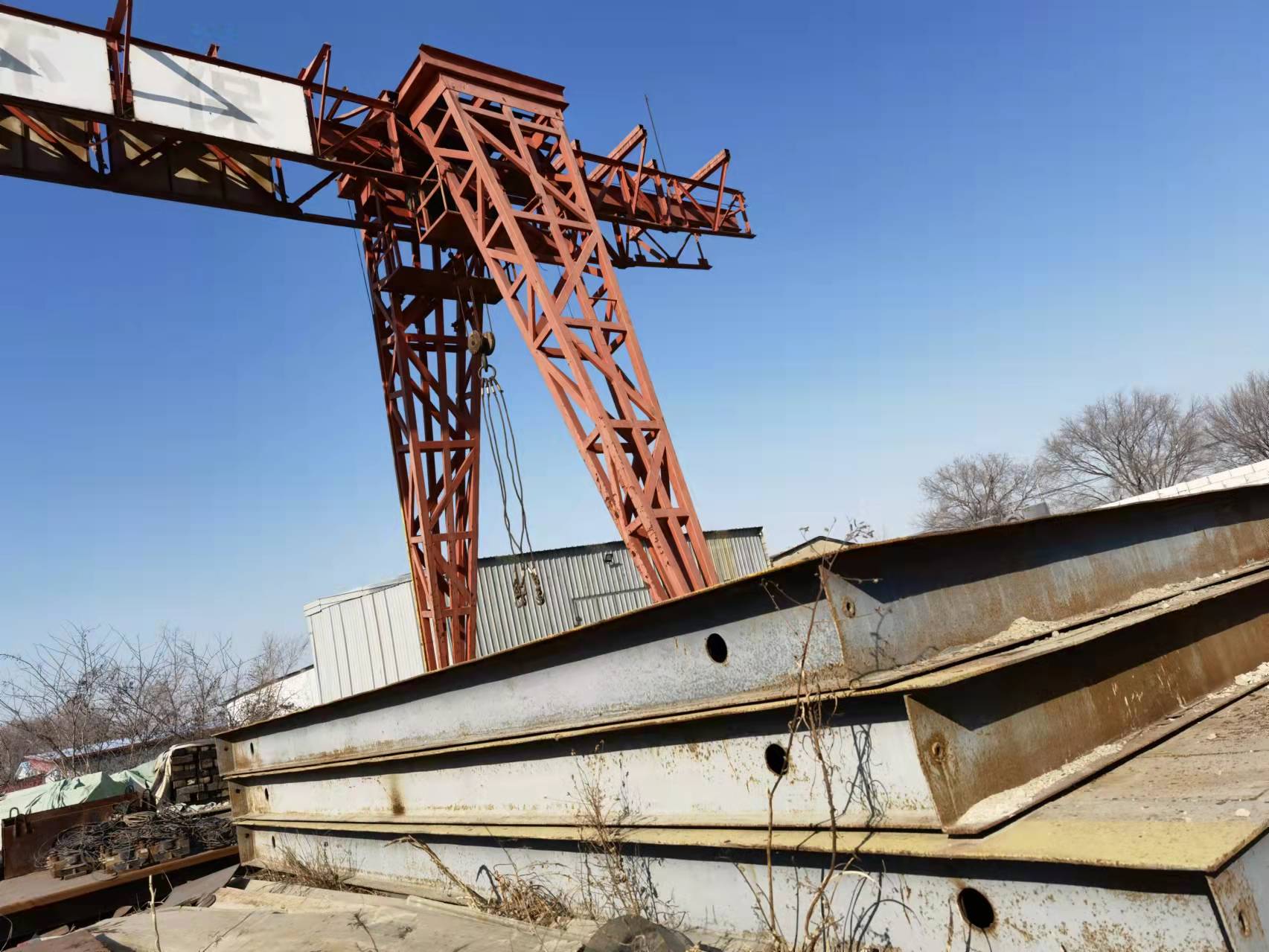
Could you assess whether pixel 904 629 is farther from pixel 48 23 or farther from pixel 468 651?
pixel 48 23

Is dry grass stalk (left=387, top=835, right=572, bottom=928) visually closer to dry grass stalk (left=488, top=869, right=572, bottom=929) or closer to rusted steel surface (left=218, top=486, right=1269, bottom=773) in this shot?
dry grass stalk (left=488, top=869, right=572, bottom=929)

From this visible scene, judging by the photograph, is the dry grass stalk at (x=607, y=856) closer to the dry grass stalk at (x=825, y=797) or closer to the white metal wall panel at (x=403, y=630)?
the dry grass stalk at (x=825, y=797)

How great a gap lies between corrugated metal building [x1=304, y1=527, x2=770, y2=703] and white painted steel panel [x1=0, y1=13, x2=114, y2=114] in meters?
10.8

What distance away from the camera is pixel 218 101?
6598mm

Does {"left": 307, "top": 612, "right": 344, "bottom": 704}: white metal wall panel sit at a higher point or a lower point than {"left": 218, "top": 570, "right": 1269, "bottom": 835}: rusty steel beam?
higher

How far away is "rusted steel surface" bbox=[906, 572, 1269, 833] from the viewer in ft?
6.82

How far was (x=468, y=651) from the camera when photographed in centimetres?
793

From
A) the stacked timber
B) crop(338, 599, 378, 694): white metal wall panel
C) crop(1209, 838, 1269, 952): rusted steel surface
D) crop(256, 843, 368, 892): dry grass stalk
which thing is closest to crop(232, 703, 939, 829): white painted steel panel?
crop(1209, 838, 1269, 952): rusted steel surface

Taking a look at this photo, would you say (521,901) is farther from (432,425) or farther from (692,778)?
(432,425)

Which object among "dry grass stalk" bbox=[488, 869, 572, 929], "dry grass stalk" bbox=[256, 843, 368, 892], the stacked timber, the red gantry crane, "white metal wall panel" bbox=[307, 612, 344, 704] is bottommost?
"dry grass stalk" bbox=[256, 843, 368, 892]

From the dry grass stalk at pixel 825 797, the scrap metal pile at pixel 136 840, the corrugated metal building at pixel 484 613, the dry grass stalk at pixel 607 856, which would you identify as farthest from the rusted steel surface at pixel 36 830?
the corrugated metal building at pixel 484 613

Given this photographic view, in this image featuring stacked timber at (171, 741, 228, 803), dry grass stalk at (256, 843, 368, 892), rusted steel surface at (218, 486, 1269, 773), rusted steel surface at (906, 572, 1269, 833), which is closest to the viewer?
rusted steel surface at (906, 572, 1269, 833)

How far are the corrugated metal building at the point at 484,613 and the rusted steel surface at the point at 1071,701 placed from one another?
12.4 metres

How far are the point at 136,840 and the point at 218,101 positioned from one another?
608cm
